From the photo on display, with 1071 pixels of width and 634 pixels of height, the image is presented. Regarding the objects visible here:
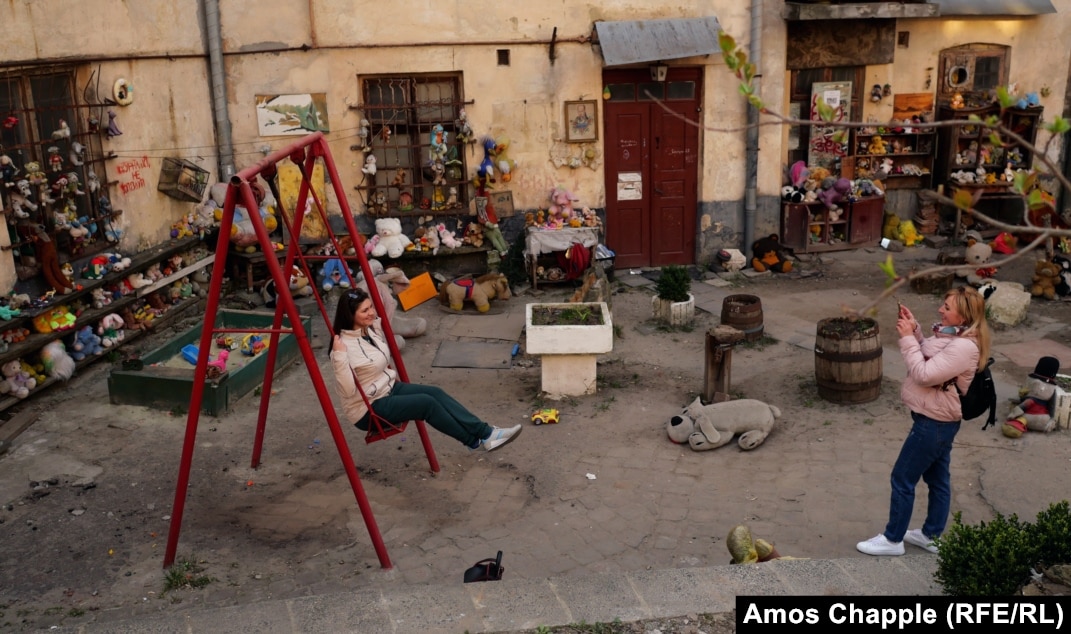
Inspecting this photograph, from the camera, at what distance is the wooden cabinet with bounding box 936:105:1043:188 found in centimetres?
1477

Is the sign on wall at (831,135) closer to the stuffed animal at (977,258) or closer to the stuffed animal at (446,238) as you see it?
the stuffed animal at (977,258)

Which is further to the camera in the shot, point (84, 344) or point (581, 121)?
point (581, 121)

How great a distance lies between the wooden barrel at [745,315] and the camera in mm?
10414

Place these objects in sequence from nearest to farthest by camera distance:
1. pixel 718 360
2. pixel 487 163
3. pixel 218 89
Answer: pixel 718 360
pixel 218 89
pixel 487 163

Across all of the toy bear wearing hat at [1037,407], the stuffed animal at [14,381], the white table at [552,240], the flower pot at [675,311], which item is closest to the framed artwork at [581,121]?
the white table at [552,240]

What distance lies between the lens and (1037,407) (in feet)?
27.3

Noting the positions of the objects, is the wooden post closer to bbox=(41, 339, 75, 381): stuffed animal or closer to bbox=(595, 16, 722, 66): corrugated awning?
bbox=(595, 16, 722, 66): corrugated awning

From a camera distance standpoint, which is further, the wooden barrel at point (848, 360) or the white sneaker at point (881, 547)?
the wooden barrel at point (848, 360)

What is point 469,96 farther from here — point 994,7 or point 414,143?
point 994,7

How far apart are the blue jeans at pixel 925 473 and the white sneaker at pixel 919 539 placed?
0.04 m

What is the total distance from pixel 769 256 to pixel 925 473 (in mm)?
7552

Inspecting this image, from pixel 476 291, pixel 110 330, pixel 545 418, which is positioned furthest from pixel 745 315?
pixel 110 330

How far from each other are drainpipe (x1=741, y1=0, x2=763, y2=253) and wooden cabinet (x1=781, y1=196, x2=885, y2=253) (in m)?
0.67

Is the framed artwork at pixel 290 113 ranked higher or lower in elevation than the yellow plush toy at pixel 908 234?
higher
